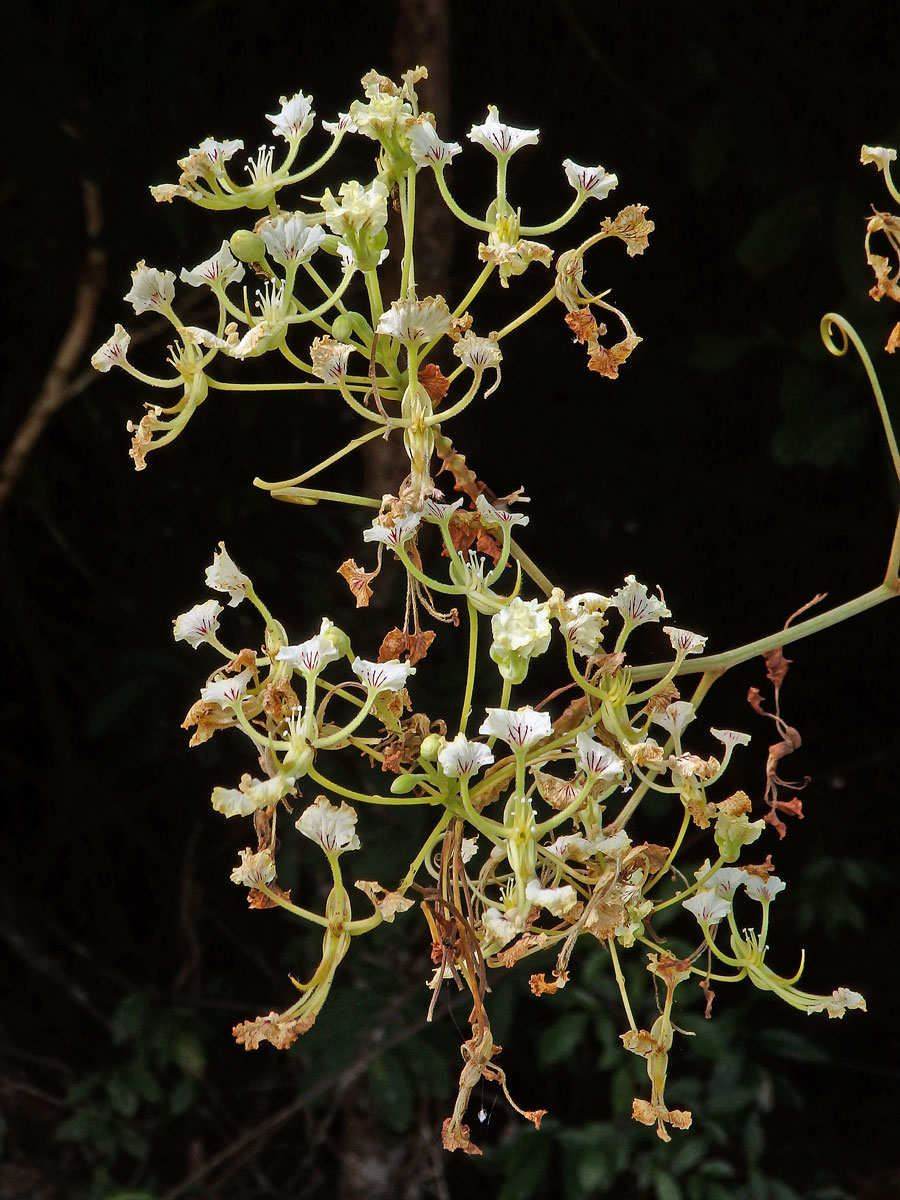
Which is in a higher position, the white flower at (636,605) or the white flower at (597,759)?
the white flower at (636,605)

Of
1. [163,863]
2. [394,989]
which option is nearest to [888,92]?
[394,989]

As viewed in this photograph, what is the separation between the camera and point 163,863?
4.73 ft

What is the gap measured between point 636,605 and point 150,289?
196 mm

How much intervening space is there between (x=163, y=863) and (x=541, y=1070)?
0.46 meters

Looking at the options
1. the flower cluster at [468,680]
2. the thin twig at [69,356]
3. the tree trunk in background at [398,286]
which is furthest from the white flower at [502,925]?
the thin twig at [69,356]

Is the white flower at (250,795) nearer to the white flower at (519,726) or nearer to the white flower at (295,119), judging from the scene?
the white flower at (519,726)

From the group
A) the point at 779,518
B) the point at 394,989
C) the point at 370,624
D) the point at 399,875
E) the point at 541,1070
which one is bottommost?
the point at 541,1070

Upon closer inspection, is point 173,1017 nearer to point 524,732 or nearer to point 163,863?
point 163,863

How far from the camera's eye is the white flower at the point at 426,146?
40cm

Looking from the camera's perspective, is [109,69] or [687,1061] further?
[687,1061]

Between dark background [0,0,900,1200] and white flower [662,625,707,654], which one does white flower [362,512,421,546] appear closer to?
white flower [662,625,707,654]

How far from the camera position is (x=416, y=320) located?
1.27 feet

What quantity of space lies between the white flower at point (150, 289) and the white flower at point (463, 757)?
184 mm

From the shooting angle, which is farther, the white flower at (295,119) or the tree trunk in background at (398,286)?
the tree trunk in background at (398,286)
